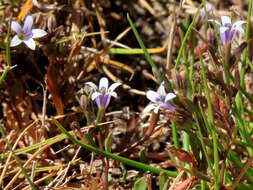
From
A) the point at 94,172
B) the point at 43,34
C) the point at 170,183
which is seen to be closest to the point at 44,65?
the point at 43,34

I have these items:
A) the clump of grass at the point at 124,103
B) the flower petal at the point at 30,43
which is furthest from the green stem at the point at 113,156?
the flower petal at the point at 30,43

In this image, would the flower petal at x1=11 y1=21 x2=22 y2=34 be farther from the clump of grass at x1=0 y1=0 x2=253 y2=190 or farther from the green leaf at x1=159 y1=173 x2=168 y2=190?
the green leaf at x1=159 y1=173 x2=168 y2=190

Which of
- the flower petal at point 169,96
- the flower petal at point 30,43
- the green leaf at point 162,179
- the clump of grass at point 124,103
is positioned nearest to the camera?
the flower petal at point 169,96

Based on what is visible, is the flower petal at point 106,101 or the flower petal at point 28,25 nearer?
the flower petal at point 106,101

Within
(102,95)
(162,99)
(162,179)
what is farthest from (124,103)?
(162,99)

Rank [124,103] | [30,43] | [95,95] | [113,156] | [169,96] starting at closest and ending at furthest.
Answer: [169,96] → [113,156] → [95,95] → [30,43] → [124,103]

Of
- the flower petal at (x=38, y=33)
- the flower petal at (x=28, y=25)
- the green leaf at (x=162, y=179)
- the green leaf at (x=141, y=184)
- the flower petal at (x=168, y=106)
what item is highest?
the flower petal at (x=28, y=25)

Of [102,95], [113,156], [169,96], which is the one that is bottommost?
[113,156]

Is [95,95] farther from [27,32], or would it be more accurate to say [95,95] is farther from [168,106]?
[27,32]

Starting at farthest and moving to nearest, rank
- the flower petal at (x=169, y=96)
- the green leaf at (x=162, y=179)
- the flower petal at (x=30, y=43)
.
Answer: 1. the flower petal at (x=30, y=43)
2. the green leaf at (x=162, y=179)
3. the flower petal at (x=169, y=96)

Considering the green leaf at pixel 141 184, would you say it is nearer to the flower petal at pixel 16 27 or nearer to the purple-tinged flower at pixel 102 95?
the purple-tinged flower at pixel 102 95

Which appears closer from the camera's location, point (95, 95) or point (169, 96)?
point (169, 96)

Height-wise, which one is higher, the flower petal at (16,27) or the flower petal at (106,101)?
the flower petal at (16,27)
